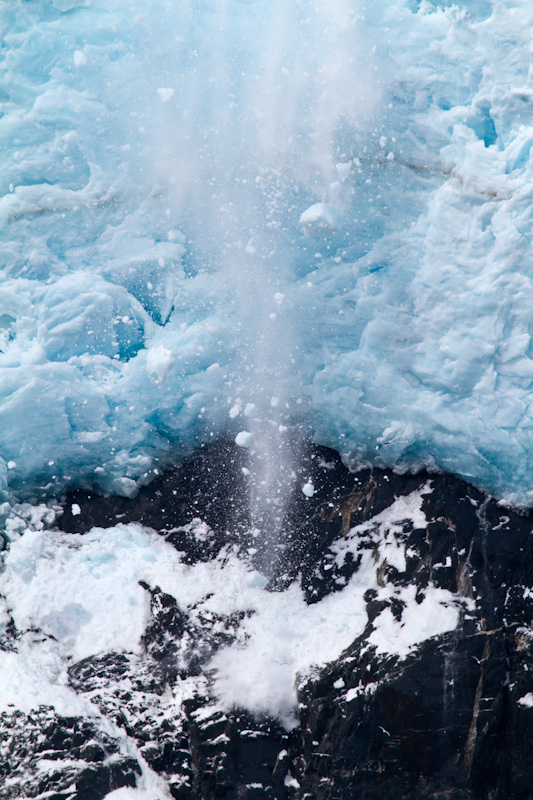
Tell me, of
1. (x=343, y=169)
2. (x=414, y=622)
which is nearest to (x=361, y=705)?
(x=414, y=622)

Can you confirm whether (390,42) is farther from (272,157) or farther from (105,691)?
(105,691)

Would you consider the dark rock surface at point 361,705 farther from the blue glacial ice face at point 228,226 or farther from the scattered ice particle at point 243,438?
the scattered ice particle at point 243,438

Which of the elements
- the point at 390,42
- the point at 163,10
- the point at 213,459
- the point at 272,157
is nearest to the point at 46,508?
the point at 213,459

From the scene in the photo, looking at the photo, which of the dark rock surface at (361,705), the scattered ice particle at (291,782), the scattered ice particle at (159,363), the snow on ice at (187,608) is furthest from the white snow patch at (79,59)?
the scattered ice particle at (291,782)

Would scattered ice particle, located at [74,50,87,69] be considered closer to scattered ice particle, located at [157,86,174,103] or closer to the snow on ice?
scattered ice particle, located at [157,86,174,103]

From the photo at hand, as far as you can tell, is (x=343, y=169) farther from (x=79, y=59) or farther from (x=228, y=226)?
(x=79, y=59)

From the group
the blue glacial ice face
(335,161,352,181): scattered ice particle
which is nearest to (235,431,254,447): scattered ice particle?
the blue glacial ice face
